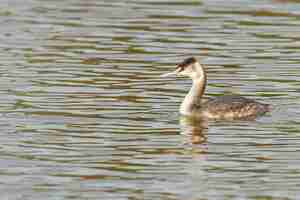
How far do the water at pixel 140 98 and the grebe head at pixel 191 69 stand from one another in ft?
1.67

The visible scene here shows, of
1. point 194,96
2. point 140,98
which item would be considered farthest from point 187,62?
point 140,98

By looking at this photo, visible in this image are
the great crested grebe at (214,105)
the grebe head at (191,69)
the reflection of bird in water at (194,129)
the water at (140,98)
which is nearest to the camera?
the water at (140,98)

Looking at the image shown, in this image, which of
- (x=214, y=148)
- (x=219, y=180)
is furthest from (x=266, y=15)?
(x=219, y=180)

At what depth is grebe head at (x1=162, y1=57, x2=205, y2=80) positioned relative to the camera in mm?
18172

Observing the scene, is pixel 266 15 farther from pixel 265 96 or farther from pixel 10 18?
pixel 265 96

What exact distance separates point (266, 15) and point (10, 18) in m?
4.89

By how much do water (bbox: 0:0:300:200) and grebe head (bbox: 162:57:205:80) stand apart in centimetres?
51

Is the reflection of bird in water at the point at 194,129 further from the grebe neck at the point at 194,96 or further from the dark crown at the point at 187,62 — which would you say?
the dark crown at the point at 187,62

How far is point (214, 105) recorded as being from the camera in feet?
57.1

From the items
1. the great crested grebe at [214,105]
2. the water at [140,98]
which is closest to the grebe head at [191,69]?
the great crested grebe at [214,105]

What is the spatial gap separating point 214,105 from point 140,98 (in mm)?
1289

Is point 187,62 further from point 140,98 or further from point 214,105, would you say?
point 214,105

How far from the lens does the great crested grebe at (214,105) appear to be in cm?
1722

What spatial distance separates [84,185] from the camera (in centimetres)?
1277
